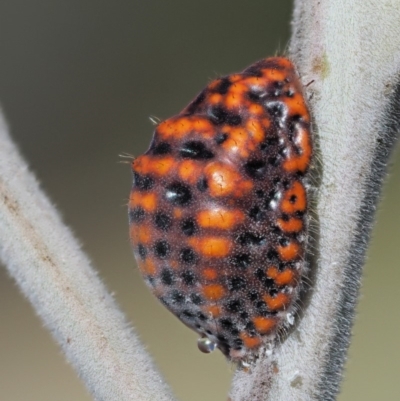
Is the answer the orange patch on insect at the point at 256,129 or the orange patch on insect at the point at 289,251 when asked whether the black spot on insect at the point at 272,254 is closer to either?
the orange patch on insect at the point at 289,251

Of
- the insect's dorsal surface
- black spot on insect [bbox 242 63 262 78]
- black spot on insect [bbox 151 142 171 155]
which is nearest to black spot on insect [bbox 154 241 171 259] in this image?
the insect's dorsal surface

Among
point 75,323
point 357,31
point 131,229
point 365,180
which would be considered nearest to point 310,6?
point 357,31

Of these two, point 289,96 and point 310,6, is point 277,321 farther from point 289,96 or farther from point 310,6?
point 310,6

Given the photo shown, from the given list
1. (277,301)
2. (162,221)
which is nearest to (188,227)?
(162,221)

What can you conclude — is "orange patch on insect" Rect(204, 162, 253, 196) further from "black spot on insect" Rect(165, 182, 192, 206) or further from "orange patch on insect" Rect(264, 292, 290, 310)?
"orange patch on insect" Rect(264, 292, 290, 310)

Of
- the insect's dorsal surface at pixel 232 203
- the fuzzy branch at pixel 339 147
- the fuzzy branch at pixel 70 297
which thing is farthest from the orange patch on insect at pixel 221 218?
the fuzzy branch at pixel 70 297
